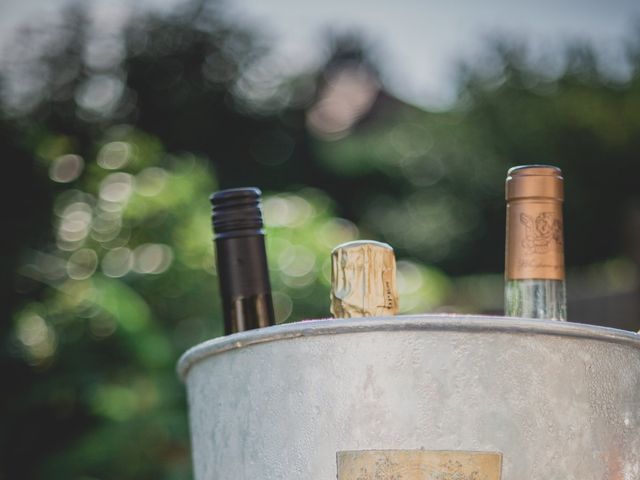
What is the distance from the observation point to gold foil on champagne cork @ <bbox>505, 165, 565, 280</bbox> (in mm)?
1062

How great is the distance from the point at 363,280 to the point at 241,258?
17 centimetres

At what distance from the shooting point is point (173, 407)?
3.30 m

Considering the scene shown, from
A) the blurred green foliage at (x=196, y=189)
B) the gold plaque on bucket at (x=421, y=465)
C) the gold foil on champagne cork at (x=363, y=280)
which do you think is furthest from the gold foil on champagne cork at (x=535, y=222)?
the blurred green foliage at (x=196, y=189)

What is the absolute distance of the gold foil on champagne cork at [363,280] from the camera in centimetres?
104

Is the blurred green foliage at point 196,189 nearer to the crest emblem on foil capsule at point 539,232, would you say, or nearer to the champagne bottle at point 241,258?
Result: the champagne bottle at point 241,258

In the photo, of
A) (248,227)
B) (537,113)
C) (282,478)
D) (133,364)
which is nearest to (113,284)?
(133,364)

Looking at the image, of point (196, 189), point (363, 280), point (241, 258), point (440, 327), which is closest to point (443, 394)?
point (440, 327)

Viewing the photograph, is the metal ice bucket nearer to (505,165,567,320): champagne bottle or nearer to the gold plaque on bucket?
the gold plaque on bucket

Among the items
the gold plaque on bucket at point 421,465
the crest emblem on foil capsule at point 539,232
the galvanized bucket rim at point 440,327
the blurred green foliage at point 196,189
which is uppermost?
the blurred green foliage at point 196,189

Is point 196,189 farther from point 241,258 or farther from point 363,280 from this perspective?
point 363,280

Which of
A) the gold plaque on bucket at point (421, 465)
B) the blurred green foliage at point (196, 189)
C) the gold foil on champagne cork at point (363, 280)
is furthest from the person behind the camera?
the blurred green foliage at point (196, 189)

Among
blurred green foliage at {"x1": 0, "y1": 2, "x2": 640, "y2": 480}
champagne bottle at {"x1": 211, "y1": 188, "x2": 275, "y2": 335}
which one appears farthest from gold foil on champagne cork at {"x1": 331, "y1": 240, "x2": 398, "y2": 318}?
blurred green foliage at {"x1": 0, "y1": 2, "x2": 640, "y2": 480}

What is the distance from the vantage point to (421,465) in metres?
0.88

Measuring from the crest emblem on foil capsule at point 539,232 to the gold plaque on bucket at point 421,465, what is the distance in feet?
0.88
